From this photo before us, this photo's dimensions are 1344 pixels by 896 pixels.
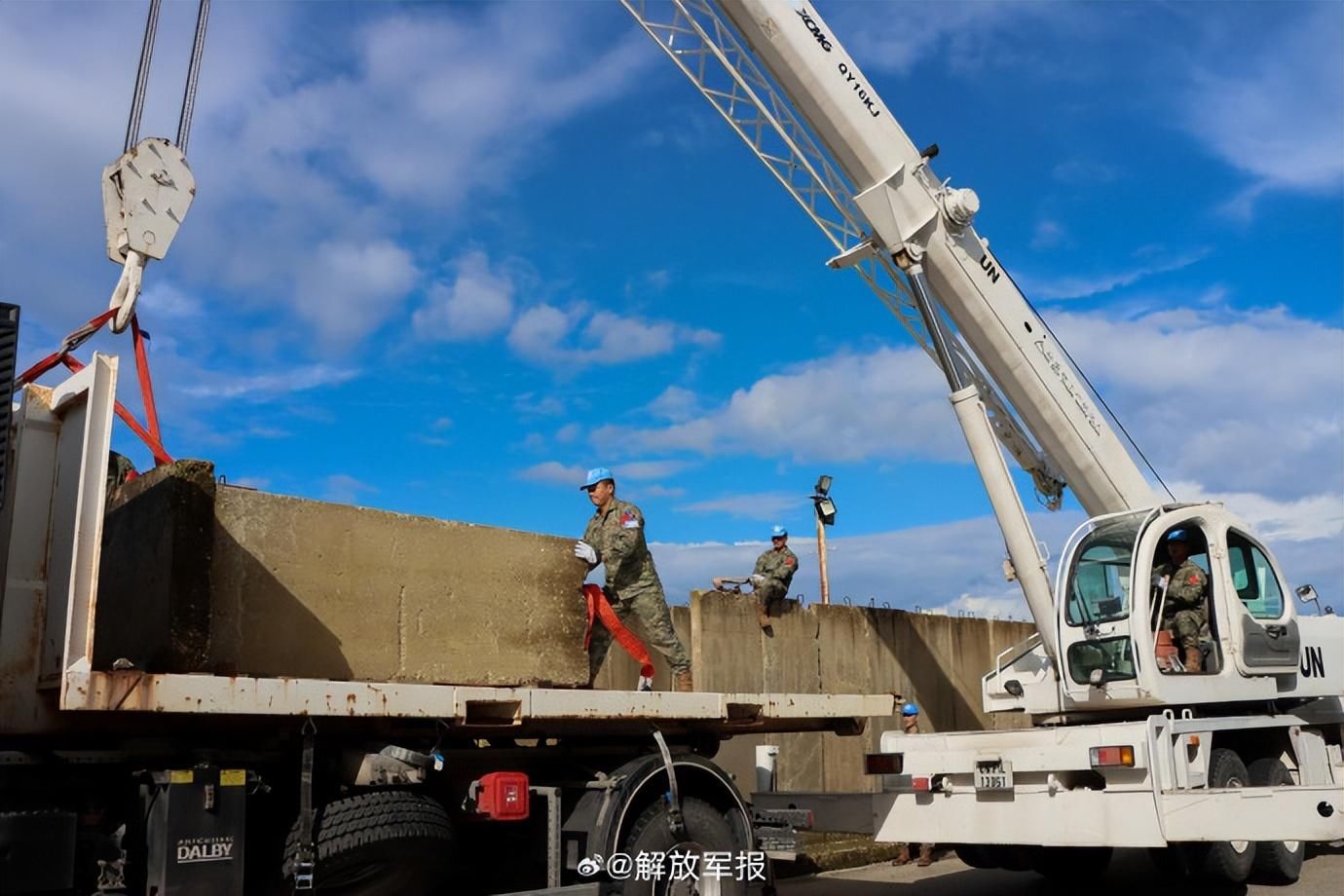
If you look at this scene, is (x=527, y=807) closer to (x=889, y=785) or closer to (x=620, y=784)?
(x=620, y=784)

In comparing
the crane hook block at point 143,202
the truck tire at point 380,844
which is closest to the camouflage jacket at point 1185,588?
the truck tire at point 380,844

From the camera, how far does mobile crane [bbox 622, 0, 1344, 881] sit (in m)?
7.25

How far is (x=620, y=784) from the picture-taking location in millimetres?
5910

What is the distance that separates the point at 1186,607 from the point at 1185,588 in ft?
0.48

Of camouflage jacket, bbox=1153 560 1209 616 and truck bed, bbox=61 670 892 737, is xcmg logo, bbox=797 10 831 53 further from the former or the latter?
truck bed, bbox=61 670 892 737

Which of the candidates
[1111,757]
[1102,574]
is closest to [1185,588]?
[1102,574]

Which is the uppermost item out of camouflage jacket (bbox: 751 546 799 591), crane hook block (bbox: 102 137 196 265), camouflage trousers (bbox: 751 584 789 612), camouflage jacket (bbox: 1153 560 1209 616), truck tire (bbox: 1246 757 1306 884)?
crane hook block (bbox: 102 137 196 265)

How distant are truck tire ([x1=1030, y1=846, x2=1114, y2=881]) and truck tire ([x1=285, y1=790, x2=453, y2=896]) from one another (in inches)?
229

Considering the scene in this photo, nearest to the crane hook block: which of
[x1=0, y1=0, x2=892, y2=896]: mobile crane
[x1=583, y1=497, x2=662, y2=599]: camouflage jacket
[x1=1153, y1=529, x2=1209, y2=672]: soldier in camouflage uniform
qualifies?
[x1=0, y1=0, x2=892, y2=896]: mobile crane

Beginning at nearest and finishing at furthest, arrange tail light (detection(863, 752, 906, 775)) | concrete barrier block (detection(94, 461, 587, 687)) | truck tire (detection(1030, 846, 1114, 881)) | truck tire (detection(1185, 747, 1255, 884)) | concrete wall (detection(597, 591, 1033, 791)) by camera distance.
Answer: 1. concrete barrier block (detection(94, 461, 587, 687))
2. tail light (detection(863, 752, 906, 775))
3. truck tire (detection(1185, 747, 1255, 884))
4. truck tire (detection(1030, 846, 1114, 881))
5. concrete wall (detection(597, 591, 1033, 791))

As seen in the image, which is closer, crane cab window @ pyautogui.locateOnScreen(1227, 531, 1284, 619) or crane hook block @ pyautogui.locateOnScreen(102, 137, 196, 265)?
crane hook block @ pyautogui.locateOnScreen(102, 137, 196, 265)

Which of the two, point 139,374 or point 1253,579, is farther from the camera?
point 1253,579

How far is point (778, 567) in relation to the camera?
12.2m

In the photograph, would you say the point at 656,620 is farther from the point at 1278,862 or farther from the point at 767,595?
the point at 1278,862
